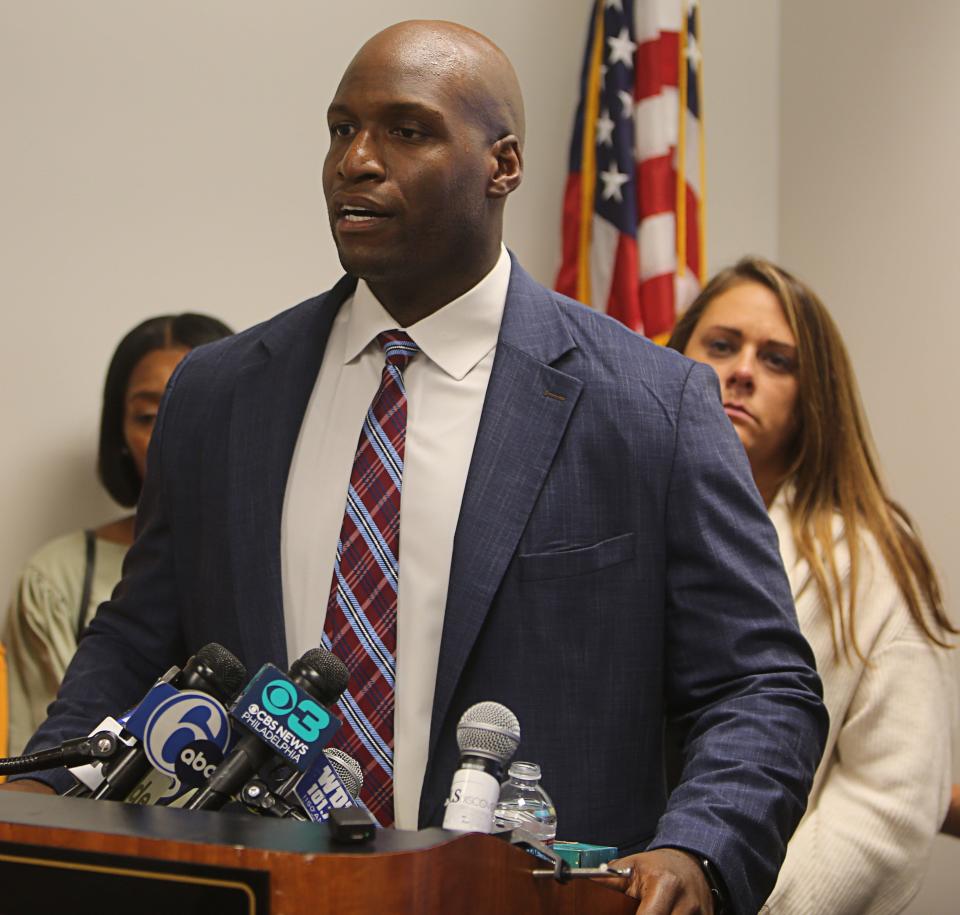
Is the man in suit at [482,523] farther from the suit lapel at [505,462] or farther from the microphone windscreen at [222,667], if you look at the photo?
the microphone windscreen at [222,667]

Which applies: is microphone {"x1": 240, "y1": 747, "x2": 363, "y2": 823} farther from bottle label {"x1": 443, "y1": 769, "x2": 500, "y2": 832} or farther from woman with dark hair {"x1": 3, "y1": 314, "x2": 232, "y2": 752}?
woman with dark hair {"x1": 3, "y1": 314, "x2": 232, "y2": 752}

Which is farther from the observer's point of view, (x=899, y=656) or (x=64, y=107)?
(x=64, y=107)

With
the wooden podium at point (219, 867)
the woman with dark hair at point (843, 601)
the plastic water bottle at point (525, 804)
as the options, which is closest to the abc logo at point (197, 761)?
the wooden podium at point (219, 867)

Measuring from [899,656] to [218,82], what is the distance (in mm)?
2356

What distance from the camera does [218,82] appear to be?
3846 mm

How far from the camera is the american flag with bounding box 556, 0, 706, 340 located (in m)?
4.25

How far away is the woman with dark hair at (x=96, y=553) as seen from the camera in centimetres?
339

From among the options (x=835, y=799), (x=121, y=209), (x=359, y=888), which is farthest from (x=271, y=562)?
(x=121, y=209)

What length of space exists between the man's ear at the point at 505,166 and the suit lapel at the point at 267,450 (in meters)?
0.26

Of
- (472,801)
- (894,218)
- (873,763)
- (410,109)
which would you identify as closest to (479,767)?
(472,801)

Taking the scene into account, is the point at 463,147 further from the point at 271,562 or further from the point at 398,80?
the point at 271,562

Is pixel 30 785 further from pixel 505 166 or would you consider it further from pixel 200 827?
pixel 505 166

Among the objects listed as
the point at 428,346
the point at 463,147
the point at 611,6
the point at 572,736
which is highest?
the point at 611,6

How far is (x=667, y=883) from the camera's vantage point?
144 centimetres
